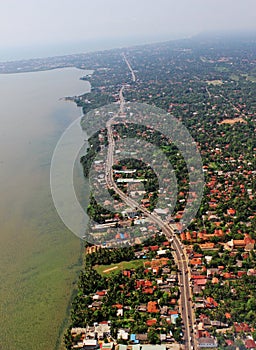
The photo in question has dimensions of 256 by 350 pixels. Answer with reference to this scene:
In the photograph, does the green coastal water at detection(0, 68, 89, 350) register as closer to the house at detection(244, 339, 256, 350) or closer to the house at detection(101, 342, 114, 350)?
the house at detection(101, 342, 114, 350)

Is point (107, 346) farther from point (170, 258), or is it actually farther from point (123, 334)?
point (170, 258)

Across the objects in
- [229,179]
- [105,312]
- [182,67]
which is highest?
[182,67]

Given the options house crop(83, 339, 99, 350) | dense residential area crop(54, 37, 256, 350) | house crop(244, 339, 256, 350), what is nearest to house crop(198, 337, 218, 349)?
dense residential area crop(54, 37, 256, 350)

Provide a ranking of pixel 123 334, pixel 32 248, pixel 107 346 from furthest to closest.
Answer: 1. pixel 32 248
2. pixel 123 334
3. pixel 107 346

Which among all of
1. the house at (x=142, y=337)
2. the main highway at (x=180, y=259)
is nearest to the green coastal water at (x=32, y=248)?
the main highway at (x=180, y=259)

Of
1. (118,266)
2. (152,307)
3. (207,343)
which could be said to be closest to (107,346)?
(152,307)

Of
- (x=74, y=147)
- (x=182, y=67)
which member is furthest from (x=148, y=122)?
(x=182, y=67)

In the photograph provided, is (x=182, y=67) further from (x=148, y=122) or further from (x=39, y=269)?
(x=39, y=269)
